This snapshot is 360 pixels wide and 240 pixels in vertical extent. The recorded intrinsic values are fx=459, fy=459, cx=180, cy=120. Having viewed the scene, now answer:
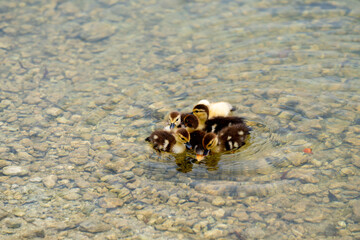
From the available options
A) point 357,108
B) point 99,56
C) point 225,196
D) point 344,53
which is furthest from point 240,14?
point 225,196

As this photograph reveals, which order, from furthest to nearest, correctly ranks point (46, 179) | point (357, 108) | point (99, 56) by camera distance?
point (99, 56) → point (357, 108) → point (46, 179)

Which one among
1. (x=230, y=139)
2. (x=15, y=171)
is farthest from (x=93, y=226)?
(x=230, y=139)

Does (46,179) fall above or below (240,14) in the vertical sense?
below

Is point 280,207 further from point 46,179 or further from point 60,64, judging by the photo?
point 60,64

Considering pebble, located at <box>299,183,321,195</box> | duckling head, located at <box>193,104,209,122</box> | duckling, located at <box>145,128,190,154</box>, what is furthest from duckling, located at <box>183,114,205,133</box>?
pebble, located at <box>299,183,321,195</box>

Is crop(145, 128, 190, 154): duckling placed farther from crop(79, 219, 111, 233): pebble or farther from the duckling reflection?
crop(79, 219, 111, 233): pebble

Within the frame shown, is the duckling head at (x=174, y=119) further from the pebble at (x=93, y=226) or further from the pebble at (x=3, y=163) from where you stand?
the pebble at (x=3, y=163)
